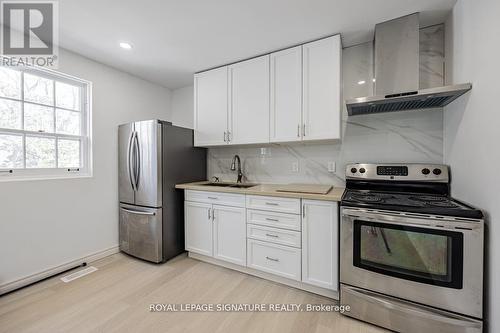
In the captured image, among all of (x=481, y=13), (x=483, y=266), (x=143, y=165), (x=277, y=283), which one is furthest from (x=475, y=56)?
(x=143, y=165)

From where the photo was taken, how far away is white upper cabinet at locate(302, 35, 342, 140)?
6.62ft

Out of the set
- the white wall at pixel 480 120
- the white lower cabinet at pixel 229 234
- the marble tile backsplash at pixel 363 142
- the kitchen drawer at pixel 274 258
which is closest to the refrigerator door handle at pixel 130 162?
the white lower cabinet at pixel 229 234

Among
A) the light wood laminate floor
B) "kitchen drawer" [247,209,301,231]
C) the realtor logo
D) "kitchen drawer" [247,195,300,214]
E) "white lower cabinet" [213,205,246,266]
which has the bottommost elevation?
the light wood laminate floor

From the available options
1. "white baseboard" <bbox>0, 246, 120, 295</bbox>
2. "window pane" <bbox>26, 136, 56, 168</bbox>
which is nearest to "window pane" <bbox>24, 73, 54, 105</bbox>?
"window pane" <bbox>26, 136, 56, 168</bbox>

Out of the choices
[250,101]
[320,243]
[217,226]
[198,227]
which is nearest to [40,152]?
[198,227]

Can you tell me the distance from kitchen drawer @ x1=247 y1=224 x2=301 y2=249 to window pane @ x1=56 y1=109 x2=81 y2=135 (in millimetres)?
2345

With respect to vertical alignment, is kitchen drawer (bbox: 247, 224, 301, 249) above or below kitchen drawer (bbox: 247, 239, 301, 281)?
above

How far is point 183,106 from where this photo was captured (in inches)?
140

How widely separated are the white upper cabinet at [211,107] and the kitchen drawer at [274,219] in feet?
3.36

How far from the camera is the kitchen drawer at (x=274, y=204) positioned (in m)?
1.96

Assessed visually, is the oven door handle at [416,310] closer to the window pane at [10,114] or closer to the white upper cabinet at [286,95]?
the white upper cabinet at [286,95]

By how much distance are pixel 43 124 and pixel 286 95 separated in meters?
2.61

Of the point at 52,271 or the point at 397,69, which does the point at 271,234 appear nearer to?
the point at 397,69

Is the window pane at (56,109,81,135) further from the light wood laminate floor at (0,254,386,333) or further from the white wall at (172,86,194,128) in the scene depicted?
the light wood laminate floor at (0,254,386,333)
